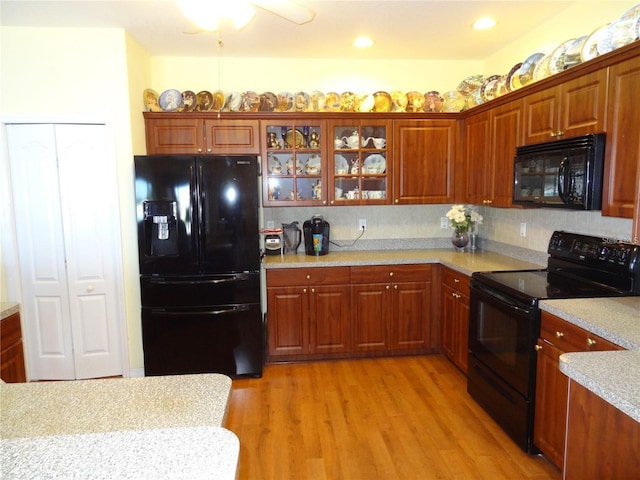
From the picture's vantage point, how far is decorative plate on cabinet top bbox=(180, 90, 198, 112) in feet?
11.8

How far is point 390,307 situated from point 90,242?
2517mm

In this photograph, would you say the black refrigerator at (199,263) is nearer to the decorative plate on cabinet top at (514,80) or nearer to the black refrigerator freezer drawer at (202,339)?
the black refrigerator freezer drawer at (202,339)

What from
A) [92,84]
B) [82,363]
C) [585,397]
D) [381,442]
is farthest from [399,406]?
[92,84]

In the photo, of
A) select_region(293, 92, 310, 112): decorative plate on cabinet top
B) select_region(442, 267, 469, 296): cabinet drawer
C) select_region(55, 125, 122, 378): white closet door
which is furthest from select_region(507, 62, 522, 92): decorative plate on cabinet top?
select_region(55, 125, 122, 378): white closet door

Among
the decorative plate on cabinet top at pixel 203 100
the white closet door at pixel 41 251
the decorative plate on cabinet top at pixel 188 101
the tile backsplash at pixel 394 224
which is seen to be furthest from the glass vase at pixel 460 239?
the white closet door at pixel 41 251

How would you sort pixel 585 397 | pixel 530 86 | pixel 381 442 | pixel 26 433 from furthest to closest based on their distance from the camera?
pixel 530 86 → pixel 381 442 → pixel 585 397 → pixel 26 433

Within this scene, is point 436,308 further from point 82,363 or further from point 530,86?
point 82,363

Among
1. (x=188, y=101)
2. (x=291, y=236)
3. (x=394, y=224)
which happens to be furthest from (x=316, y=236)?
(x=188, y=101)

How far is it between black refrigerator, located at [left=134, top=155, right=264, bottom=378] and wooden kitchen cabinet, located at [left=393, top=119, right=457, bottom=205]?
1.35 metres

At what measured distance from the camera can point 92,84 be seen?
10.3 feet

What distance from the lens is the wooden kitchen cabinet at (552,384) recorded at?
6.56 feet

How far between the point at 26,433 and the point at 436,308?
3.19 metres

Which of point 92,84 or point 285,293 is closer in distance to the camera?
point 92,84

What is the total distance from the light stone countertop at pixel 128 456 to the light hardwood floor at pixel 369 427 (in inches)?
62.5
